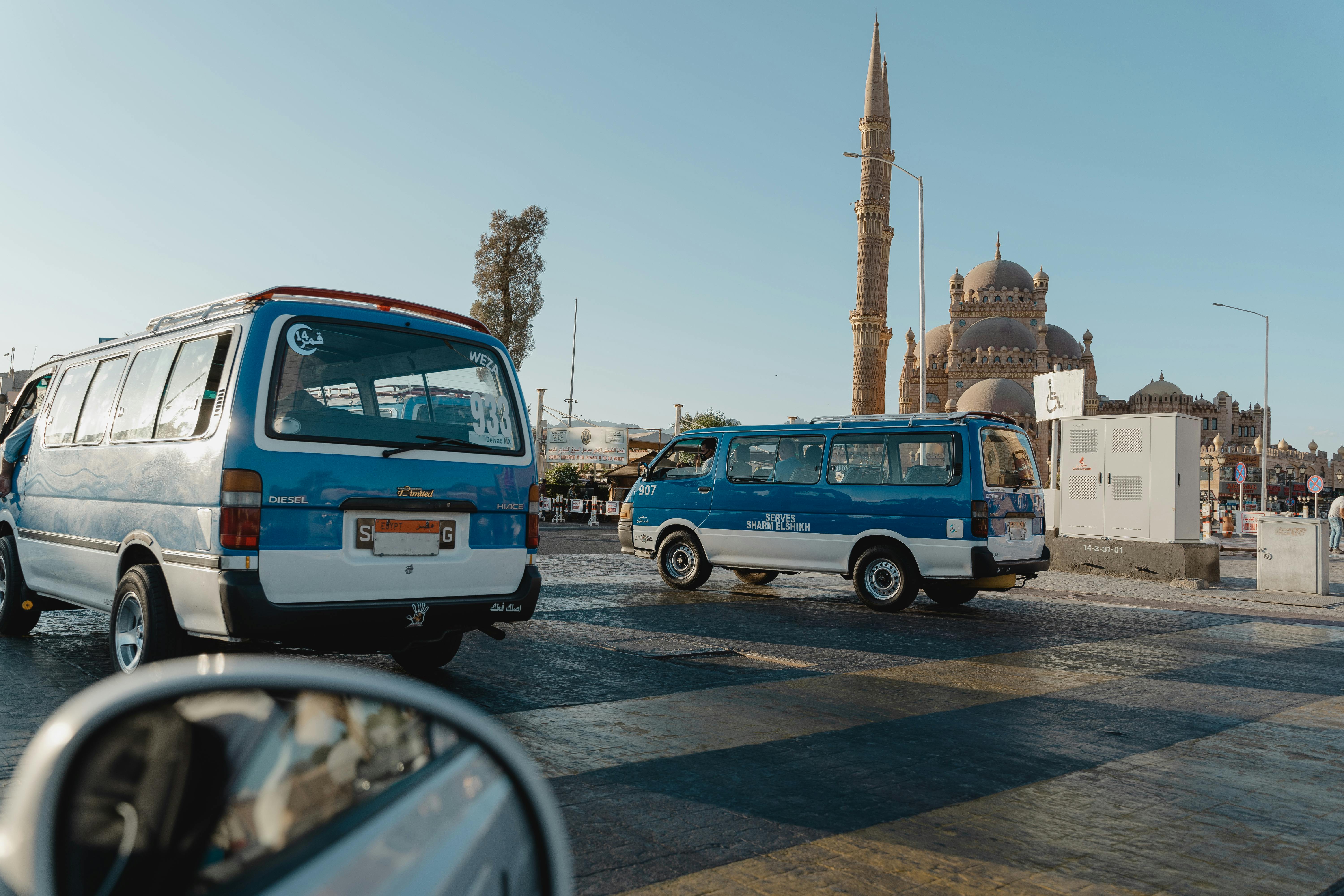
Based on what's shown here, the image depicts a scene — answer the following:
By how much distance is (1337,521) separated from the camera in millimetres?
25078

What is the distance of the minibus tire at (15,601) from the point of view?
7.20m

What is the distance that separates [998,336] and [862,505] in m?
85.9

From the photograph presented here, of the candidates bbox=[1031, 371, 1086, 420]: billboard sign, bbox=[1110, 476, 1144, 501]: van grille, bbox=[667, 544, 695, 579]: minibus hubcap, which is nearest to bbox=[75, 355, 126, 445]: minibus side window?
bbox=[667, 544, 695, 579]: minibus hubcap

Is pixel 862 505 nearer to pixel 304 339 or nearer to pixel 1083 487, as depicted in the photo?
pixel 304 339

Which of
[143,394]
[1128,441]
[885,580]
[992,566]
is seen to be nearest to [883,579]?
[885,580]

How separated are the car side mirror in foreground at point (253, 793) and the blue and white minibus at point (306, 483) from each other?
3.86m

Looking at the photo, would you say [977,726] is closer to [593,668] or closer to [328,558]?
[593,668]

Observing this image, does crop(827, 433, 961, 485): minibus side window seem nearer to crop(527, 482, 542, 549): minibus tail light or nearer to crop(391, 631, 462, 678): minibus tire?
crop(391, 631, 462, 678): minibus tire

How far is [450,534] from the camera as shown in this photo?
17.6 feet

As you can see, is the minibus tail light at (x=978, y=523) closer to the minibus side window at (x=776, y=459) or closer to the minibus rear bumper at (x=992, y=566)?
the minibus rear bumper at (x=992, y=566)

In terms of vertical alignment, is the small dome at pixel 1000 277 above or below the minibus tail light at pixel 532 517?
above

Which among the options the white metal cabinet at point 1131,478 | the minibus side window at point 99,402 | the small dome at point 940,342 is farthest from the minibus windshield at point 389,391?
the small dome at point 940,342

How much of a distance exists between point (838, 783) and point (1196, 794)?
1.59 metres

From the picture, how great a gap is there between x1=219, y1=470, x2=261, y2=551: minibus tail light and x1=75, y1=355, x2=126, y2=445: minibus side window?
80.9 inches
